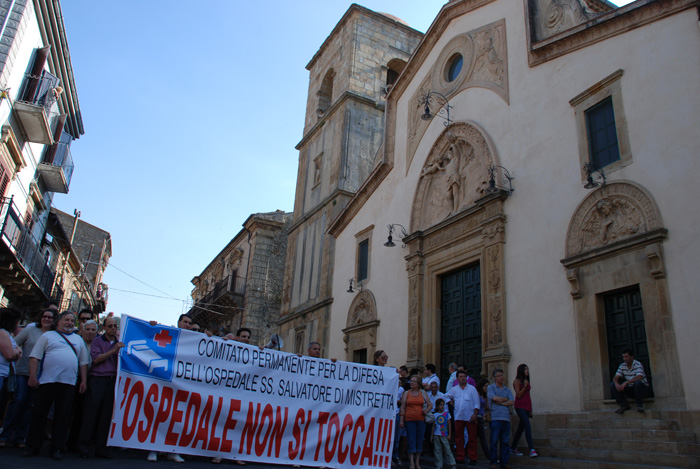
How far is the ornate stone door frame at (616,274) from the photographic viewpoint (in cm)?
841

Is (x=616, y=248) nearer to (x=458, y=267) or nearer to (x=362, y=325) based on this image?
(x=458, y=267)

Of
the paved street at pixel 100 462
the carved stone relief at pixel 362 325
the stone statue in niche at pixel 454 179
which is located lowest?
the paved street at pixel 100 462

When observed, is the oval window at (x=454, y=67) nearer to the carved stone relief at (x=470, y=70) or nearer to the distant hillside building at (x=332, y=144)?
the carved stone relief at (x=470, y=70)

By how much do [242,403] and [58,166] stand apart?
16.6 meters

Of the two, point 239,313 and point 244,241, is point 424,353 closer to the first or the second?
point 239,313

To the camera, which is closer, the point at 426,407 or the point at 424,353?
the point at 426,407

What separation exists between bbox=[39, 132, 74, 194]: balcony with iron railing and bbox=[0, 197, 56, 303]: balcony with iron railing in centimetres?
229

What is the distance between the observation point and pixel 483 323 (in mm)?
12062

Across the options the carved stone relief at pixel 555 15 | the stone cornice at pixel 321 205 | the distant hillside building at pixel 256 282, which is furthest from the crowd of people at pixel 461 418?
the distant hillside building at pixel 256 282

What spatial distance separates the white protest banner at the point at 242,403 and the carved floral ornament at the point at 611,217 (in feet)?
15.4

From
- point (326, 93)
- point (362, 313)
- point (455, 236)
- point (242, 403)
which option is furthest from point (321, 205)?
point (242, 403)

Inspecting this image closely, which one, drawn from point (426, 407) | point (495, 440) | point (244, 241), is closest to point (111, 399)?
point (426, 407)

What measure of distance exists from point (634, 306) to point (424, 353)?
19.0 feet

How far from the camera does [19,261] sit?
1784cm
